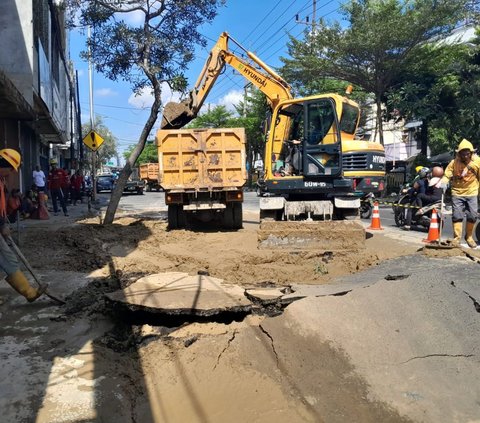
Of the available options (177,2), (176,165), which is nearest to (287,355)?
(176,165)

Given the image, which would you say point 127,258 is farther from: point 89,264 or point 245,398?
point 245,398

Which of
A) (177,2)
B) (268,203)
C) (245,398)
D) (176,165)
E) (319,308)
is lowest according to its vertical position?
(245,398)

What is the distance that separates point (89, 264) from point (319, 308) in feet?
14.3

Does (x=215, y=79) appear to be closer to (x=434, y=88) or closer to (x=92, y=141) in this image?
(x=92, y=141)

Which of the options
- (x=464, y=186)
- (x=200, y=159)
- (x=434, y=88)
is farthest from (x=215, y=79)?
(x=434, y=88)

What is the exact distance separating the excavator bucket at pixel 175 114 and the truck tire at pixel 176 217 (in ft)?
7.23

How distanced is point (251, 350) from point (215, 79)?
32.3 feet

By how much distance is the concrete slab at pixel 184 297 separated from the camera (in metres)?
4.60

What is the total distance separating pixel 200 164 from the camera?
11.0 metres

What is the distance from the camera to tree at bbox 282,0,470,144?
70.7ft

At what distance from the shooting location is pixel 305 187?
9742mm

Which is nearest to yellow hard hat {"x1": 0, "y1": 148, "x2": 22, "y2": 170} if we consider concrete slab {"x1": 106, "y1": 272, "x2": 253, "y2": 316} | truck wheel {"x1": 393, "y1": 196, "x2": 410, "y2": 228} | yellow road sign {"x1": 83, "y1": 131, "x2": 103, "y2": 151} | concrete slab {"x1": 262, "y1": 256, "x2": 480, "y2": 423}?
concrete slab {"x1": 106, "y1": 272, "x2": 253, "y2": 316}

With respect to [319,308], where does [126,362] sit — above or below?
below

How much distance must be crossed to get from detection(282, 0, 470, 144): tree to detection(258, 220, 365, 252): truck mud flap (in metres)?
16.5
